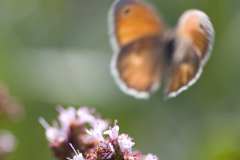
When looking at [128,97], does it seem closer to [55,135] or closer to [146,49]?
[146,49]

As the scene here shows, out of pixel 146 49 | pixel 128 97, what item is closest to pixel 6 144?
pixel 146 49

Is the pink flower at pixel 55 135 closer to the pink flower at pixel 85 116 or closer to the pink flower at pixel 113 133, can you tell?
the pink flower at pixel 85 116

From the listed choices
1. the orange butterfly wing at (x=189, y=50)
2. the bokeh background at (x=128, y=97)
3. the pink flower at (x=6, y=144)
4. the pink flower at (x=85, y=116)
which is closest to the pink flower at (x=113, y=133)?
the orange butterfly wing at (x=189, y=50)

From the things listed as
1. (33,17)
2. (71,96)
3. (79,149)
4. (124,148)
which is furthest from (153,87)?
(33,17)

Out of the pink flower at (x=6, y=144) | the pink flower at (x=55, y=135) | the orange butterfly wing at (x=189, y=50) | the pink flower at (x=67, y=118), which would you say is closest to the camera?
the orange butterfly wing at (x=189, y=50)

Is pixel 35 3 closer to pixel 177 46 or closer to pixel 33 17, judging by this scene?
pixel 33 17

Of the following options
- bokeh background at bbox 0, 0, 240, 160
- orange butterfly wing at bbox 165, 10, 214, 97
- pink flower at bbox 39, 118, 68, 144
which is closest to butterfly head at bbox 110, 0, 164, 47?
orange butterfly wing at bbox 165, 10, 214, 97
